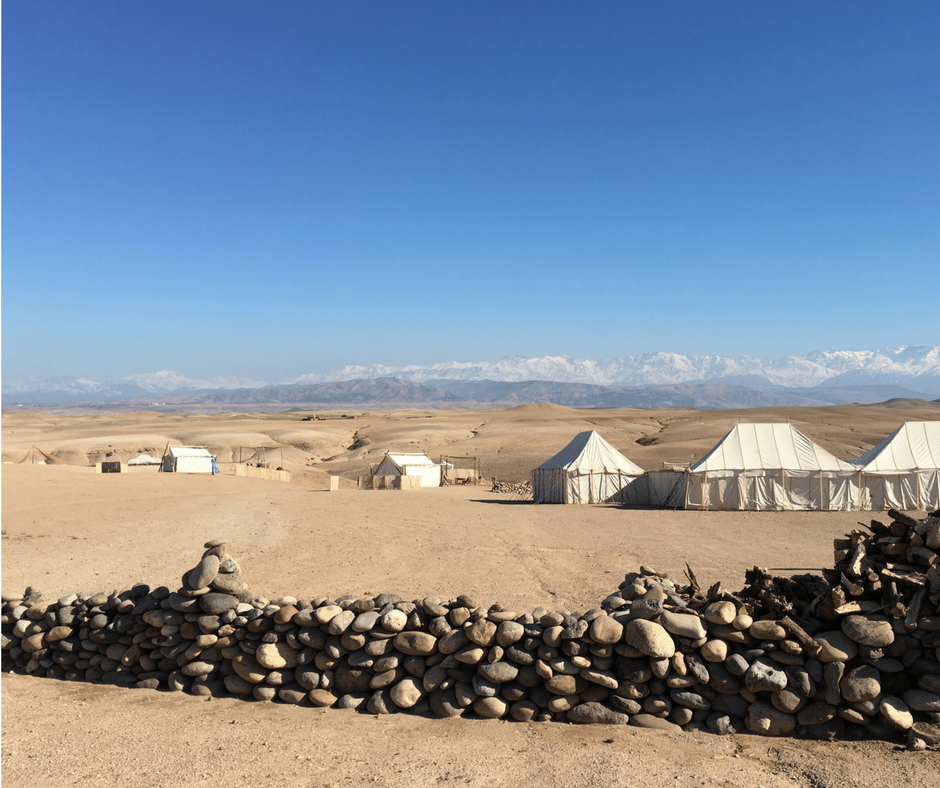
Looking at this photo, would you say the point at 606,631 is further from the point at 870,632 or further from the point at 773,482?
the point at 773,482

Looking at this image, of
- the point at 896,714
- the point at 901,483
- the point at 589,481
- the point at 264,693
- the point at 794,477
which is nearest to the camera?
the point at 896,714

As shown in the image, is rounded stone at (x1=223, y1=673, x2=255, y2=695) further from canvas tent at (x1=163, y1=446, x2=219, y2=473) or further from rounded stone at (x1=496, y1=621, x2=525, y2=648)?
canvas tent at (x1=163, y1=446, x2=219, y2=473)

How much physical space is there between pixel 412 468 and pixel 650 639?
37854 mm

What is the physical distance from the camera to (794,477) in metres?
29.1

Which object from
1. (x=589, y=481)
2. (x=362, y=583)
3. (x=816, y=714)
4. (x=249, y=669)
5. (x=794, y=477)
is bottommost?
(x=589, y=481)

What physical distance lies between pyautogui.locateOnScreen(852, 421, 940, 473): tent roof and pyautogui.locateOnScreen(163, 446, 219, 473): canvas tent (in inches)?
1491

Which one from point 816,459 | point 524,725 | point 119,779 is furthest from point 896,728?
point 816,459

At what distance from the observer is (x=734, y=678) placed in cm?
688

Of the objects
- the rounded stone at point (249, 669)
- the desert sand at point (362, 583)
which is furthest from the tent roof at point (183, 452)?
the rounded stone at point (249, 669)

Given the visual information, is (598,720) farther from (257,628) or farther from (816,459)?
(816,459)

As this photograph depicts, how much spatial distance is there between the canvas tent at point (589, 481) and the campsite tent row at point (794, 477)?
0.12 m

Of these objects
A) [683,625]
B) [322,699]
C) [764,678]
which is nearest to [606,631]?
[683,625]

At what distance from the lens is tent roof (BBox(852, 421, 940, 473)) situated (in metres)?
29.9

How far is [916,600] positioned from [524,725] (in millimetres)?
4138
